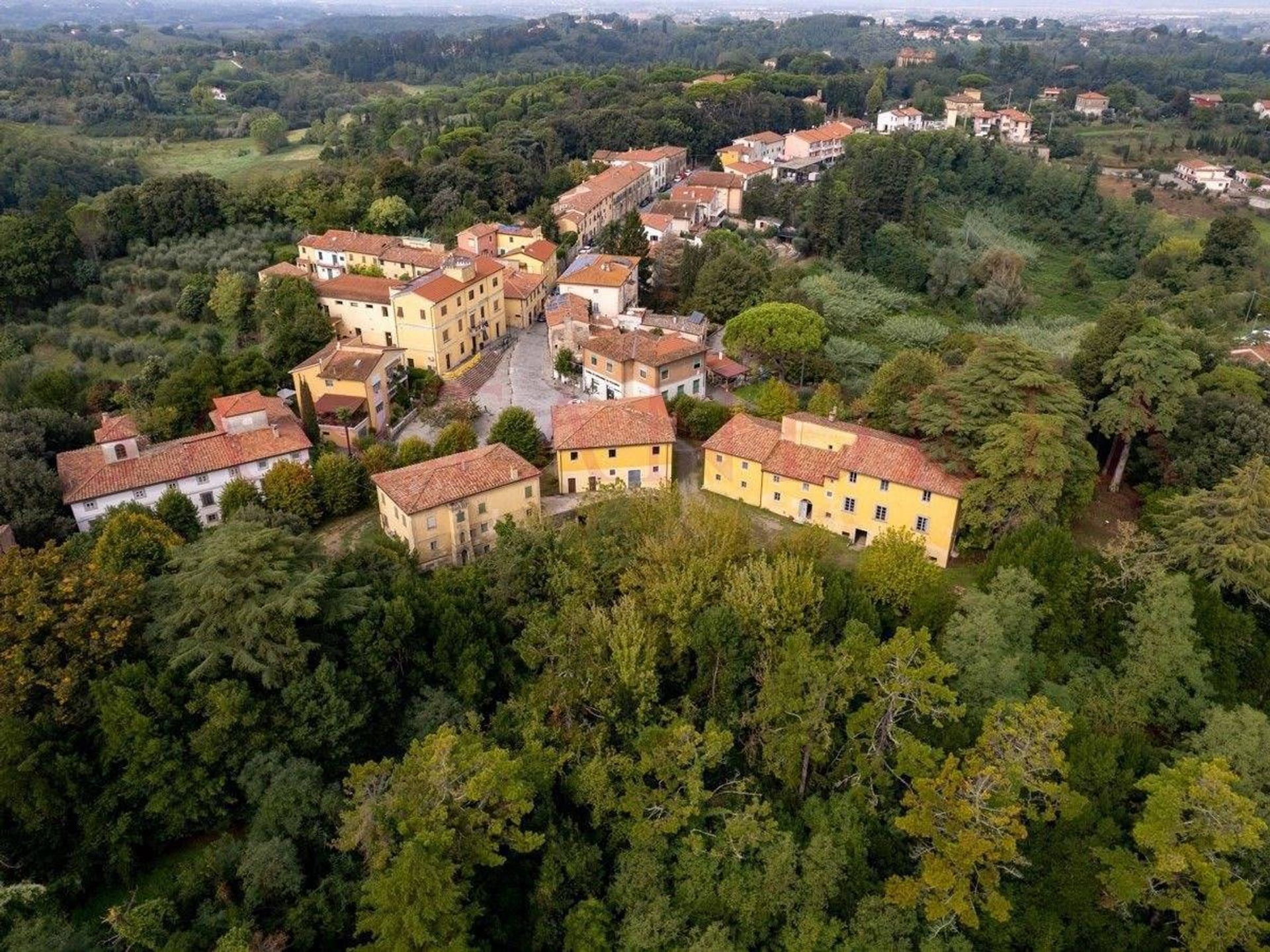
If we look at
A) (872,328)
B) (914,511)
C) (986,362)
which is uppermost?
(986,362)

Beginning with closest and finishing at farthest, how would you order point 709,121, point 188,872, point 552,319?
point 188,872 < point 552,319 < point 709,121

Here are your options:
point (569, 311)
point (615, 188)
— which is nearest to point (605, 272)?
point (569, 311)

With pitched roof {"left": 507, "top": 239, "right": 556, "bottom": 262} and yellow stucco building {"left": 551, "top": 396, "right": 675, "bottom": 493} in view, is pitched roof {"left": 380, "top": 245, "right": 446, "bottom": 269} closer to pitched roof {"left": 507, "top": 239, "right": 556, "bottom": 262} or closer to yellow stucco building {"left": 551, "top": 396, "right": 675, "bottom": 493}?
pitched roof {"left": 507, "top": 239, "right": 556, "bottom": 262}

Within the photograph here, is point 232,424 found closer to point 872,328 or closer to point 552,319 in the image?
point 552,319

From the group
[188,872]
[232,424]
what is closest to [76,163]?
[232,424]

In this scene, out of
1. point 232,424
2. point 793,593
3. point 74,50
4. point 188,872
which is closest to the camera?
point 188,872

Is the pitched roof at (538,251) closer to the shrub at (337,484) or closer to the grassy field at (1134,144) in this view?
the shrub at (337,484)

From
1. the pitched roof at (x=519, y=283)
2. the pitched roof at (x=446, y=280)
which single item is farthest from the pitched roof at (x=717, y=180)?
the pitched roof at (x=446, y=280)
